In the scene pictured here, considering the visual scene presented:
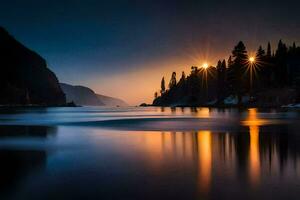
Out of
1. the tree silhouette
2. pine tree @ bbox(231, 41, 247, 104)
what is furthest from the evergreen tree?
pine tree @ bbox(231, 41, 247, 104)

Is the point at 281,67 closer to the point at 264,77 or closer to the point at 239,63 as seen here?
the point at 264,77

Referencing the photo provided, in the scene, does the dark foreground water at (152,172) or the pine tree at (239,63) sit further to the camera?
the pine tree at (239,63)

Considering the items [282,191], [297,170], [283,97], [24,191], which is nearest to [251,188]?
[282,191]

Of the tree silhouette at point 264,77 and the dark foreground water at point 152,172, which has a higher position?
the tree silhouette at point 264,77

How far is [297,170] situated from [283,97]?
295 feet

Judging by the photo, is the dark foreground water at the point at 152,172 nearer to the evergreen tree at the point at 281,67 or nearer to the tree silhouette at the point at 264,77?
the tree silhouette at the point at 264,77

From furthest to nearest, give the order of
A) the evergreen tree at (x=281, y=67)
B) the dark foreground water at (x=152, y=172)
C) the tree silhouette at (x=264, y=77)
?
the evergreen tree at (x=281, y=67)
the tree silhouette at (x=264, y=77)
the dark foreground water at (x=152, y=172)

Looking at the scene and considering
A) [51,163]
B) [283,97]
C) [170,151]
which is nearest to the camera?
[51,163]

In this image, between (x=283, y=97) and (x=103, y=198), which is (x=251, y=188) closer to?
(x=103, y=198)

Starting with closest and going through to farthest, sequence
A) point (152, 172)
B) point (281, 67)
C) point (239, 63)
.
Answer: point (152, 172), point (239, 63), point (281, 67)

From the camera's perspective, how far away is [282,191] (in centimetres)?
770

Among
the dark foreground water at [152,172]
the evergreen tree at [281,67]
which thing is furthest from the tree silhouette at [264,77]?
the dark foreground water at [152,172]

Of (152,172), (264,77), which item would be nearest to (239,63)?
(264,77)

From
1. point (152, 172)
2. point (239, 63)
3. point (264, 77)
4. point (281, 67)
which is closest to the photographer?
point (152, 172)
